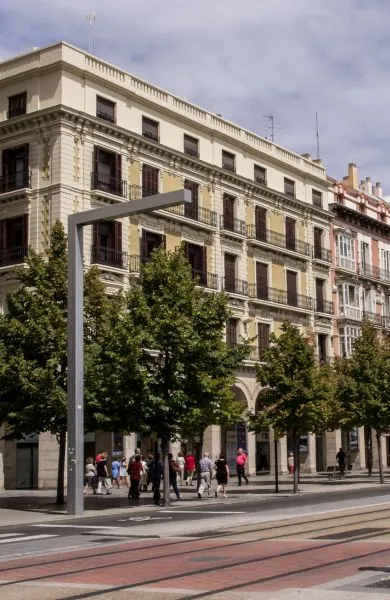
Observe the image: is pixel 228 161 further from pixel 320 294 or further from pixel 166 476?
pixel 166 476

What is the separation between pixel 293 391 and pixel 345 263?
92.7 ft

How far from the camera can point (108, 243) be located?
4388 centimetres

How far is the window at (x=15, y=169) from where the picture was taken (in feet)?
141

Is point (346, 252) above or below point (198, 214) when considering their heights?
above

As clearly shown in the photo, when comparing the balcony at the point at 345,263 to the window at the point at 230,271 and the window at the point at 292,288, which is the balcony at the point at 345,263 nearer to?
the window at the point at 292,288

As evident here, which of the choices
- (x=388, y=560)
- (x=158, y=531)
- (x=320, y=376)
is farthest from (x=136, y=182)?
(x=388, y=560)

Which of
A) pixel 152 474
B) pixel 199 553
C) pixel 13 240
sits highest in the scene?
pixel 13 240

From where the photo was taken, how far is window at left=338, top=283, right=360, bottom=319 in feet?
200

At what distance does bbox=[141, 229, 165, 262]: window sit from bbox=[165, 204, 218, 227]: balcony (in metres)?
1.70

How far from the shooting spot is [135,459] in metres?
32.6

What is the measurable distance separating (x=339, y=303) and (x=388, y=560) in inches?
1887

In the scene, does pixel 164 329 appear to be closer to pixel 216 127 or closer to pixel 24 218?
pixel 24 218

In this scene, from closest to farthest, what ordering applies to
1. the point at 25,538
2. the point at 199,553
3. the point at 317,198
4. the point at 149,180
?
the point at 199,553
the point at 25,538
the point at 149,180
the point at 317,198

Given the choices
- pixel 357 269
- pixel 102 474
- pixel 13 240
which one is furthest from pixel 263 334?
pixel 102 474
